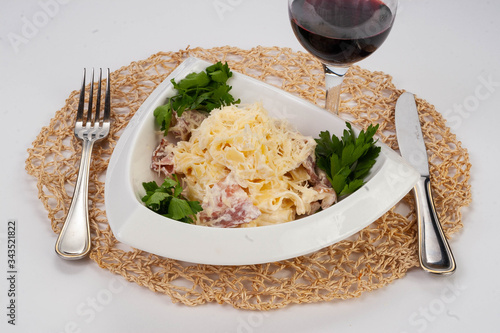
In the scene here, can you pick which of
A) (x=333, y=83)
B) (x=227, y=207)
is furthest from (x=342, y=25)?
(x=227, y=207)

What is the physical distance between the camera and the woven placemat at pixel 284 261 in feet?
5.79

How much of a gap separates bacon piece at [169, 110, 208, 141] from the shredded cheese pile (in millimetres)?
69

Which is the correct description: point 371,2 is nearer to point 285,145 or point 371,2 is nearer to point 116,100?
point 285,145

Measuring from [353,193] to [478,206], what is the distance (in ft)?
2.33

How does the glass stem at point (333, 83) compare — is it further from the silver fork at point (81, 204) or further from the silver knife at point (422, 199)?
the silver fork at point (81, 204)

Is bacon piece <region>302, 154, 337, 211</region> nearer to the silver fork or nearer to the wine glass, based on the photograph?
the wine glass

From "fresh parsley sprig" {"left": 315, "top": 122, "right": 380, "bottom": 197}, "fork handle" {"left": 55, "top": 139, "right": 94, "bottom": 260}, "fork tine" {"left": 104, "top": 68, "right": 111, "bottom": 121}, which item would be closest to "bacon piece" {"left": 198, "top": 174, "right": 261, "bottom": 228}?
"fresh parsley sprig" {"left": 315, "top": 122, "right": 380, "bottom": 197}

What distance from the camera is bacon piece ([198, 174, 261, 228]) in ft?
5.59

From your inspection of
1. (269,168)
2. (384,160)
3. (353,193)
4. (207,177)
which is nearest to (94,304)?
(207,177)

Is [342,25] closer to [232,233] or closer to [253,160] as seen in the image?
[253,160]

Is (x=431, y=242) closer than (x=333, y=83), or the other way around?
(x=431, y=242)

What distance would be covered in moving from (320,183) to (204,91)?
61cm

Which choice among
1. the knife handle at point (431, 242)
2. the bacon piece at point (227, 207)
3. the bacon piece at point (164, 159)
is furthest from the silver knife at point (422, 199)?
the bacon piece at point (164, 159)

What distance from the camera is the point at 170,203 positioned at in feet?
5.60
